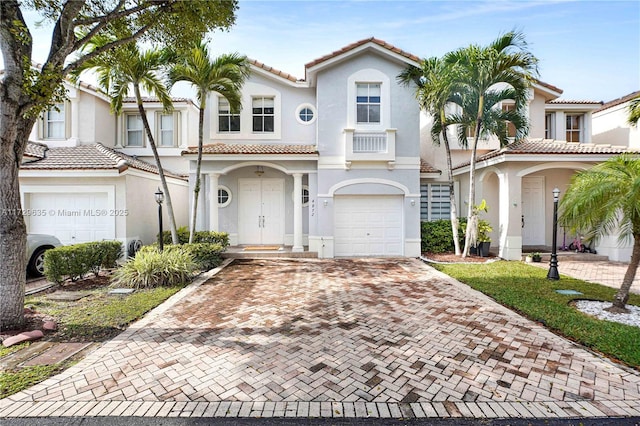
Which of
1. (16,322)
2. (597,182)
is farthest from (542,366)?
(16,322)

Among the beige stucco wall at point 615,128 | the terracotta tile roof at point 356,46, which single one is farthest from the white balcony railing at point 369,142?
the beige stucco wall at point 615,128

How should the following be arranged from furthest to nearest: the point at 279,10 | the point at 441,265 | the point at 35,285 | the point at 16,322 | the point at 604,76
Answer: the point at 604,76
the point at 441,265
the point at 279,10
the point at 35,285
the point at 16,322

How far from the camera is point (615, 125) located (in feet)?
52.5

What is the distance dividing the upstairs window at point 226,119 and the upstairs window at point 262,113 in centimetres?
81

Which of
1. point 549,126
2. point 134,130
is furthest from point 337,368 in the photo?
point 549,126

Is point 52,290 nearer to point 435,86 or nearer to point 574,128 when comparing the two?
point 435,86

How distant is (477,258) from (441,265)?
215cm

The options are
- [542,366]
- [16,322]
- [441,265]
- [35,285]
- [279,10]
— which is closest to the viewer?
[542,366]

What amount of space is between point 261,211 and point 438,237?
25.8 feet

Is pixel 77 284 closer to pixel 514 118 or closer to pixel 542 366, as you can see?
pixel 542 366

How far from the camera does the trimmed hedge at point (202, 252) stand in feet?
31.1

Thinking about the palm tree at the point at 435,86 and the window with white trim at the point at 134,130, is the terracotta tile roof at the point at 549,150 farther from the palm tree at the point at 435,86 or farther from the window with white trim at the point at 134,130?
the window with white trim at the point at 134,130

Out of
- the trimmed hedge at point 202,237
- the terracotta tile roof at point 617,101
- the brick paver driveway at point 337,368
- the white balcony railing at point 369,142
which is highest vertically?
the terracotta tile roof at point 617,101

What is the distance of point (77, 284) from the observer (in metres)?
8.16
